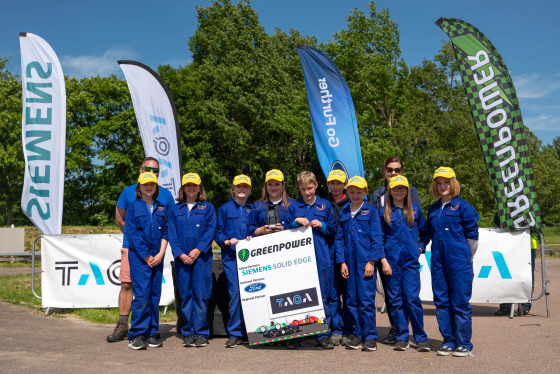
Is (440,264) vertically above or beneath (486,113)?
beneath

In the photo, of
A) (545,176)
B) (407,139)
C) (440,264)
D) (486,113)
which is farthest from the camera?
(545,176)

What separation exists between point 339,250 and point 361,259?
Result: 288 millimetres

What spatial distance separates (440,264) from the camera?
5.81m

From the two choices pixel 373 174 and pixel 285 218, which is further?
pixel 373 174

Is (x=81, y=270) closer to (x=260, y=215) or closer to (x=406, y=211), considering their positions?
(x=260, y=215)

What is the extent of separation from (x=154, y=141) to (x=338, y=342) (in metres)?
6.27

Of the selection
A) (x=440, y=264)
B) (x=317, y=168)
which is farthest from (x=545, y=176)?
(x=440, y=264)

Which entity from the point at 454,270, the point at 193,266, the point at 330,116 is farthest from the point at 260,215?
the point at 330,116

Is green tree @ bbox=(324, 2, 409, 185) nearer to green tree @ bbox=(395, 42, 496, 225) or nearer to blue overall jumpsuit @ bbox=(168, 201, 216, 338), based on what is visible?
green tree @ bbox=(395, 42, 496, 225)

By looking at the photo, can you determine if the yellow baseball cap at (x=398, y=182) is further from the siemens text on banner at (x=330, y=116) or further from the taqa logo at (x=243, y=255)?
the siemens text on banner at (x=330, y=116)

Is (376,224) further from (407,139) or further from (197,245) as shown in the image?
(407,139)

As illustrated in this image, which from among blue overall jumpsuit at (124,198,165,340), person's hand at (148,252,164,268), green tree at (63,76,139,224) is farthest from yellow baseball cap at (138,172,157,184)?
green tree at (63,76,139,224)

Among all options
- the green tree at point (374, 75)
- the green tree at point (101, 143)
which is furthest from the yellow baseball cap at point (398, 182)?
the green tree at point (101, 143)

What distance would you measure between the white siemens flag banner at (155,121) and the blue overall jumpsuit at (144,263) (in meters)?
4.09
